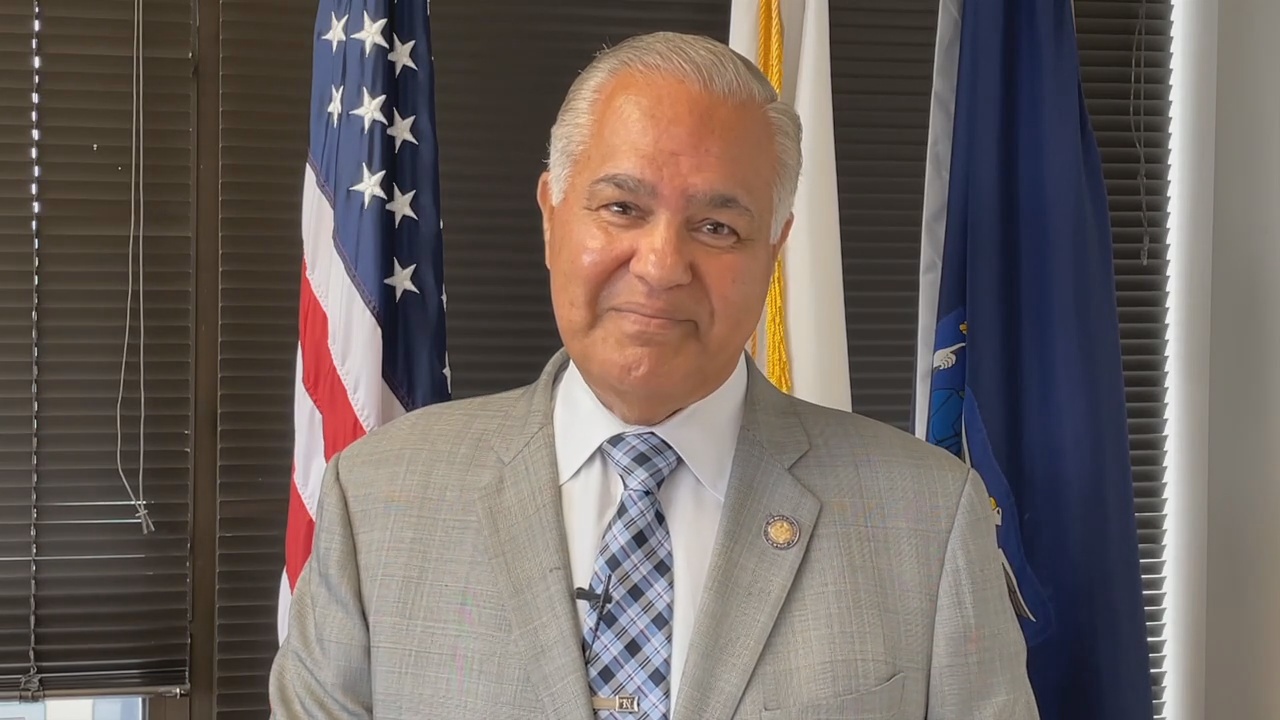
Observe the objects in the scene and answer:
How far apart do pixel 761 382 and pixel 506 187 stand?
4.27ft

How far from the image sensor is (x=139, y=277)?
2424mm

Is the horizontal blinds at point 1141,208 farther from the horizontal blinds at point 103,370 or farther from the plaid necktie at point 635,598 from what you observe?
the horizontal blinds at point 103,370

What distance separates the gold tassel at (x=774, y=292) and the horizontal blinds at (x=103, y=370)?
127 centimetres

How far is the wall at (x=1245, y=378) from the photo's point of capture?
2.28 metres

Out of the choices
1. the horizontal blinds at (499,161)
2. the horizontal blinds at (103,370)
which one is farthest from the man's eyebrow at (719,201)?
the horizontal blinds at (103,370)

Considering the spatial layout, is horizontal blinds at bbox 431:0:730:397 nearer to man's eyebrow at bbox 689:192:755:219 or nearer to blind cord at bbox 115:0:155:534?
blind cord at bbox 115:0:155:534

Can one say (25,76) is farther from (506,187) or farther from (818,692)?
(818,692)

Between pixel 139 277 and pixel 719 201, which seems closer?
pixel 719 201

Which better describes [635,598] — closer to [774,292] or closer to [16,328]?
[774,292]

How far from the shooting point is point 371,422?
1901 mm

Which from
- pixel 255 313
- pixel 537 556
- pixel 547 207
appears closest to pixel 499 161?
pixel 255 313

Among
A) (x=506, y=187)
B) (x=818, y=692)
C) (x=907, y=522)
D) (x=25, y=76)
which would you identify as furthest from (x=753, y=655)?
(x=25, y=76)

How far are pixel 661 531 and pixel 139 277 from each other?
1637 mm

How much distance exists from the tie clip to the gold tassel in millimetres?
860
